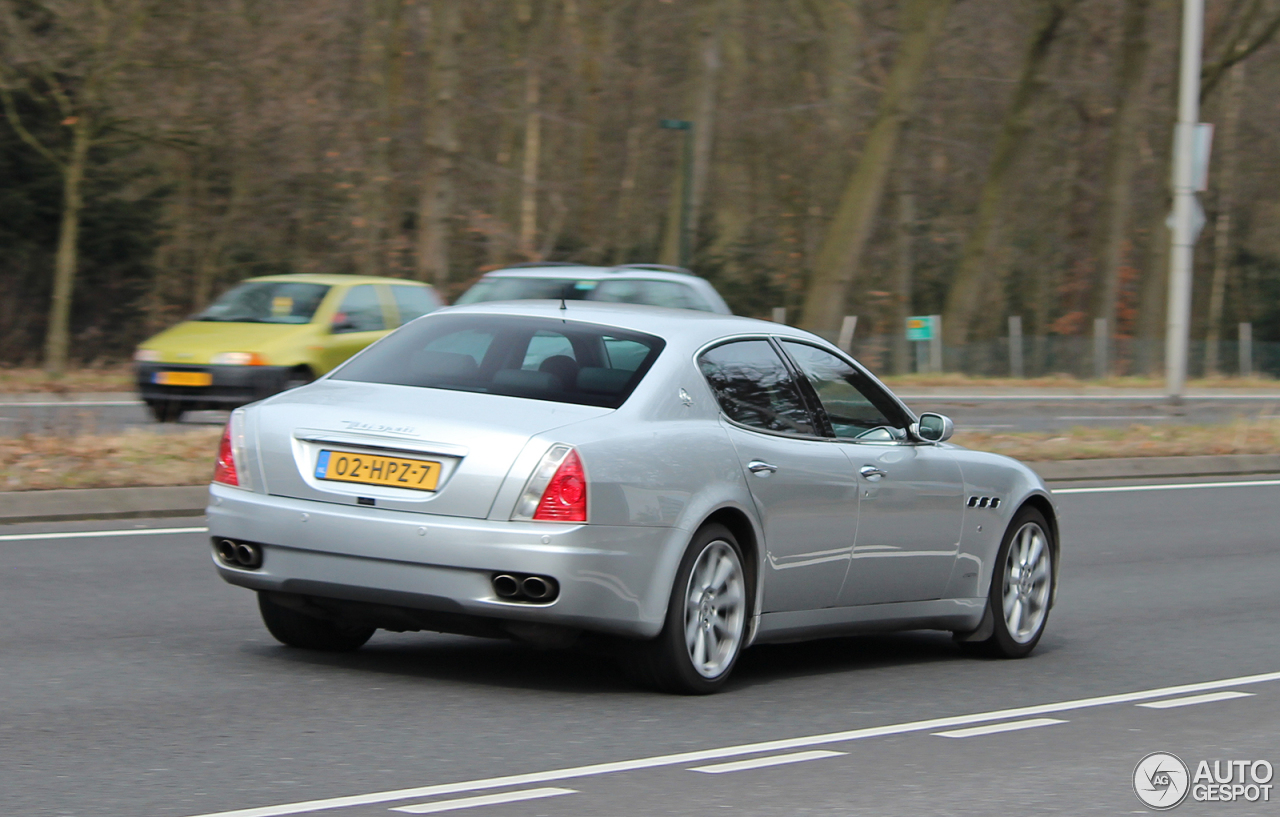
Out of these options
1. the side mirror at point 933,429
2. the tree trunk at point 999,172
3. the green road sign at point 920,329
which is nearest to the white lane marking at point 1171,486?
the side mirror at point 933,429

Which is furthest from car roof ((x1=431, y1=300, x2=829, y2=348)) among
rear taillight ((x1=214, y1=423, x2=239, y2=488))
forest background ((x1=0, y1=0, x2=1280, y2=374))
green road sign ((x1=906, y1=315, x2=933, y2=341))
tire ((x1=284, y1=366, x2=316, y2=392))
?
green road sign ((x1=906, y1=315, x2=933, y2=341))

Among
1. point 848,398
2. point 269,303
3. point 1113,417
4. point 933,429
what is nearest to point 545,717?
point 848,398

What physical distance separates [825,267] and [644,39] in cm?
1441

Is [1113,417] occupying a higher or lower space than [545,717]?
lower

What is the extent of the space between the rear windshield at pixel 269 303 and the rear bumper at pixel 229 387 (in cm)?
115

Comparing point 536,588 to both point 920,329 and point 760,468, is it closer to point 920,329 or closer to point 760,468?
point 760,468

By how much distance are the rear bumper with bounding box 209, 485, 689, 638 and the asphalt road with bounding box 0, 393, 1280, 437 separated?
26.7 feet

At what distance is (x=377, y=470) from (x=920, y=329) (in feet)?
112

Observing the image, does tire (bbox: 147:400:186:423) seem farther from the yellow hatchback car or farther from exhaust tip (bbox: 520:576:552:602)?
exhaust tip (bbox: 520:576:552:602)

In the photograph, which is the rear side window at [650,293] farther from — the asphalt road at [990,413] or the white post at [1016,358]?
the white post at [1016,358]

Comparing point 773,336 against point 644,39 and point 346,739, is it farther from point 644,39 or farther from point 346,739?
point 644,39

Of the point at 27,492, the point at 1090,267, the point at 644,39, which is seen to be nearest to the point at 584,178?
the point at 644,39

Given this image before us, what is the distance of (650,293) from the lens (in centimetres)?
2034

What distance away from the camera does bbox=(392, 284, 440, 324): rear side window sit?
70.7 ft
